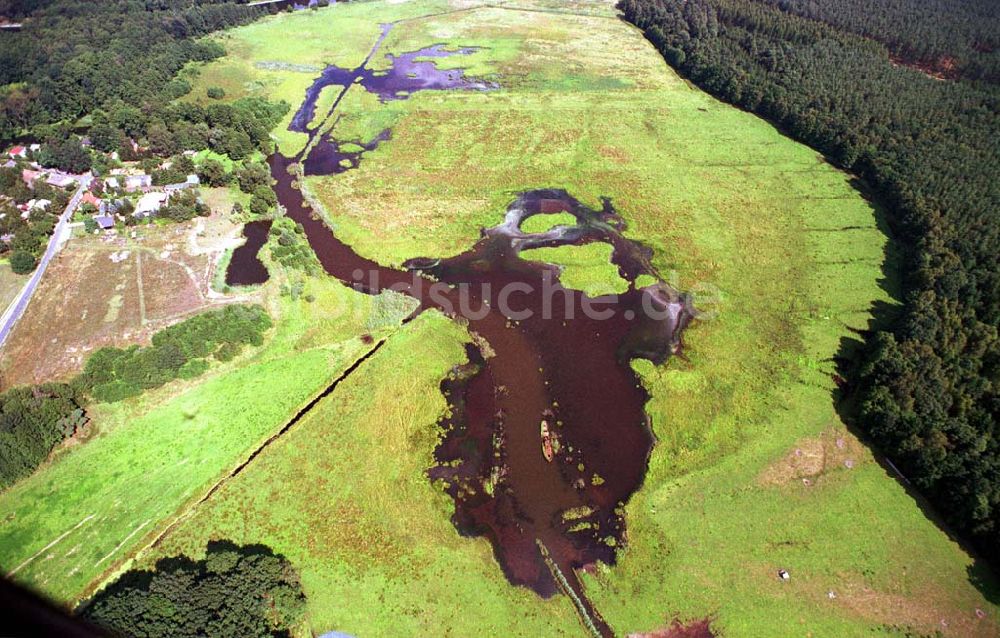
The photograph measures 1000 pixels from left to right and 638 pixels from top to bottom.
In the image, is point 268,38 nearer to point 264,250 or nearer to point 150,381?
point 264,250

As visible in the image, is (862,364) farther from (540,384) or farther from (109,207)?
(109,207)

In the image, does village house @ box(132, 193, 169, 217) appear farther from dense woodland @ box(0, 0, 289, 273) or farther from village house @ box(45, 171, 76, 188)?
village house @ box(45, 171, 76, 188)

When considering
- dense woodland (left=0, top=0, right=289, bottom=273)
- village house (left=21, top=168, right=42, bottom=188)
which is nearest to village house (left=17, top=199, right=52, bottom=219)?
dense woodland (left=0, top=0, right=289, bottom=273)

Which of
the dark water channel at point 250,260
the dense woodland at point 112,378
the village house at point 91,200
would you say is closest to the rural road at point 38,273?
the village house at point 91,200

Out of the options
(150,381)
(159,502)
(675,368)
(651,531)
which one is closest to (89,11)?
(150,381)

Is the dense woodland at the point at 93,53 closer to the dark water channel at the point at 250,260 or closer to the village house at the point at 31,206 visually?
the village house at the point at 31,206
